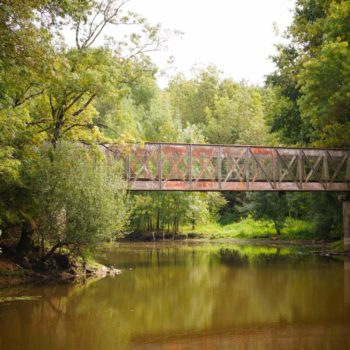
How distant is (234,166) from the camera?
29375 millimetres

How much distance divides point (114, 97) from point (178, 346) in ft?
43.8

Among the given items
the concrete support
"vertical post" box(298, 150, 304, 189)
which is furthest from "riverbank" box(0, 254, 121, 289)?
the concrete support

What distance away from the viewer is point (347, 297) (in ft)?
55.9

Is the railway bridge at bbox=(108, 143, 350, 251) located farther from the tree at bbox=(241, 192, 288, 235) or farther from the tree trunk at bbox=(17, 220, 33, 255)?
the tree at bbox=(241, 192, 288, 235)

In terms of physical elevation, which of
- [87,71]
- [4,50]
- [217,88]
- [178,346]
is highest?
[217,88]

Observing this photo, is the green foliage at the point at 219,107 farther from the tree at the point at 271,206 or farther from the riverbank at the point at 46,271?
the riverbank at the point at 46,271

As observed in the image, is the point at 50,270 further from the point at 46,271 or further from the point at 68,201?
the point at 68,201

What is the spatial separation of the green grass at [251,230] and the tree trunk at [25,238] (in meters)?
24.4

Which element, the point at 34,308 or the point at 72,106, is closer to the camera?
the point at 34,308

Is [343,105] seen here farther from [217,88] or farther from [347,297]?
[217,88]

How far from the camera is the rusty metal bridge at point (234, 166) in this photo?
27766mm

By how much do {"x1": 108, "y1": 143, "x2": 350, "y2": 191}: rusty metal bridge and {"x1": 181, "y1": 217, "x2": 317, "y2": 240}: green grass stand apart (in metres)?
9.07

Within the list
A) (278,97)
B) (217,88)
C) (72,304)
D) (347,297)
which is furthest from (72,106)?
(217,88)

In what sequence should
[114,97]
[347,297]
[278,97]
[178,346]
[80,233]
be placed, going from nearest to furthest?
[178,346] < [347,297] < [80,233] < [114,97] < [278,97]
